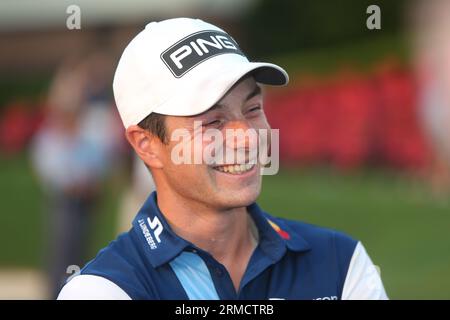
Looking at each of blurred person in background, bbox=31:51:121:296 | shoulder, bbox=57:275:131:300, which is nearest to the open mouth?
shoulder, bbox=57:275:131:300

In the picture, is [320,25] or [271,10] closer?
[320,25]

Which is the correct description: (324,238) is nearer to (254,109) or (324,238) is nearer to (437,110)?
(254,109)

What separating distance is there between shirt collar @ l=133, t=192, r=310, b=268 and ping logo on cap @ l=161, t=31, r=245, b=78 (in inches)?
18.3

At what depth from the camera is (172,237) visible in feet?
9.48

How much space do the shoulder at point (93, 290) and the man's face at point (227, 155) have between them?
0.42m

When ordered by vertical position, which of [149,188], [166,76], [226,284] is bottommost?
[149,188]

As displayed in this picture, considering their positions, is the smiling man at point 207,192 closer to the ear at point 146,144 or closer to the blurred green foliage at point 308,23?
the ear at point 146,144

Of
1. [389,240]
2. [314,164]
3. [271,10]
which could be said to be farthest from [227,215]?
[271,10]

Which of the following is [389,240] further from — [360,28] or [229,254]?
[360,28]

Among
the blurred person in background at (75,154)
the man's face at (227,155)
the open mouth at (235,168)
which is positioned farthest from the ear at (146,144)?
the blurred person in background at (75,154)

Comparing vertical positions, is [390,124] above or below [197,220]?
below

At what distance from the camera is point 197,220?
2.98 metres

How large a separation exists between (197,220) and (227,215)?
97 millimetres
